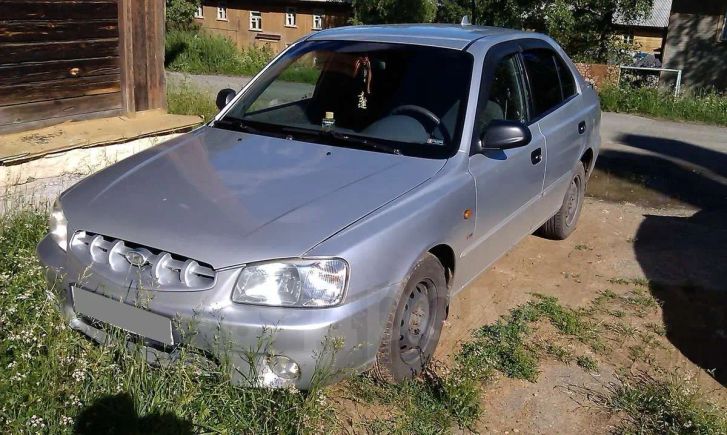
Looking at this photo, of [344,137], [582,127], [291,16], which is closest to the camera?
[344,137]

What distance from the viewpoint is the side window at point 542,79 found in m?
5.42

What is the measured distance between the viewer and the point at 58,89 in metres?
7.83

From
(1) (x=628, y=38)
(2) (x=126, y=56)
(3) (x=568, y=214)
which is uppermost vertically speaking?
(2) (x=126, y=56)

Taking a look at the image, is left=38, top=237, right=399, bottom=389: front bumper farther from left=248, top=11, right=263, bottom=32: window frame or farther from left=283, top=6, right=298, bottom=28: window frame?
left=248, top=11, right=263, bottom=32: window frame

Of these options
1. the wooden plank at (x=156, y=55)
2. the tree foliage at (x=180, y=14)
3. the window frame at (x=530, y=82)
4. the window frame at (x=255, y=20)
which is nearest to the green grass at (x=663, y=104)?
the window frame at (x=530, y=82)

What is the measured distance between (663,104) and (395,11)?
14309 mm

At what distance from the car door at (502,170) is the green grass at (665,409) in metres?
1.12

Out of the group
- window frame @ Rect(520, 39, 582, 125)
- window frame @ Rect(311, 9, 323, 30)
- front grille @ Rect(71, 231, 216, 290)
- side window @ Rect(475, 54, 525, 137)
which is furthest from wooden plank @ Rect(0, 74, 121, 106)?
window frame @ Rect(311, 9, 323, 30)

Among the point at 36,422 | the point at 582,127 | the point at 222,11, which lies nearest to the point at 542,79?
the point at 582,127

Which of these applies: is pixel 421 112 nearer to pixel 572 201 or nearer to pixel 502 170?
pixel 502 170

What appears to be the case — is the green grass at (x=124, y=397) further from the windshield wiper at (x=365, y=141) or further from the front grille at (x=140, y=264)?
the windshield wiper at (x=365, y=141)

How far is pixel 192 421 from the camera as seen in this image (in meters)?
3.21

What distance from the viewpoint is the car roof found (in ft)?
16.0

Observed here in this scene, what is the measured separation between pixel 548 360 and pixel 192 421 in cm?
212
